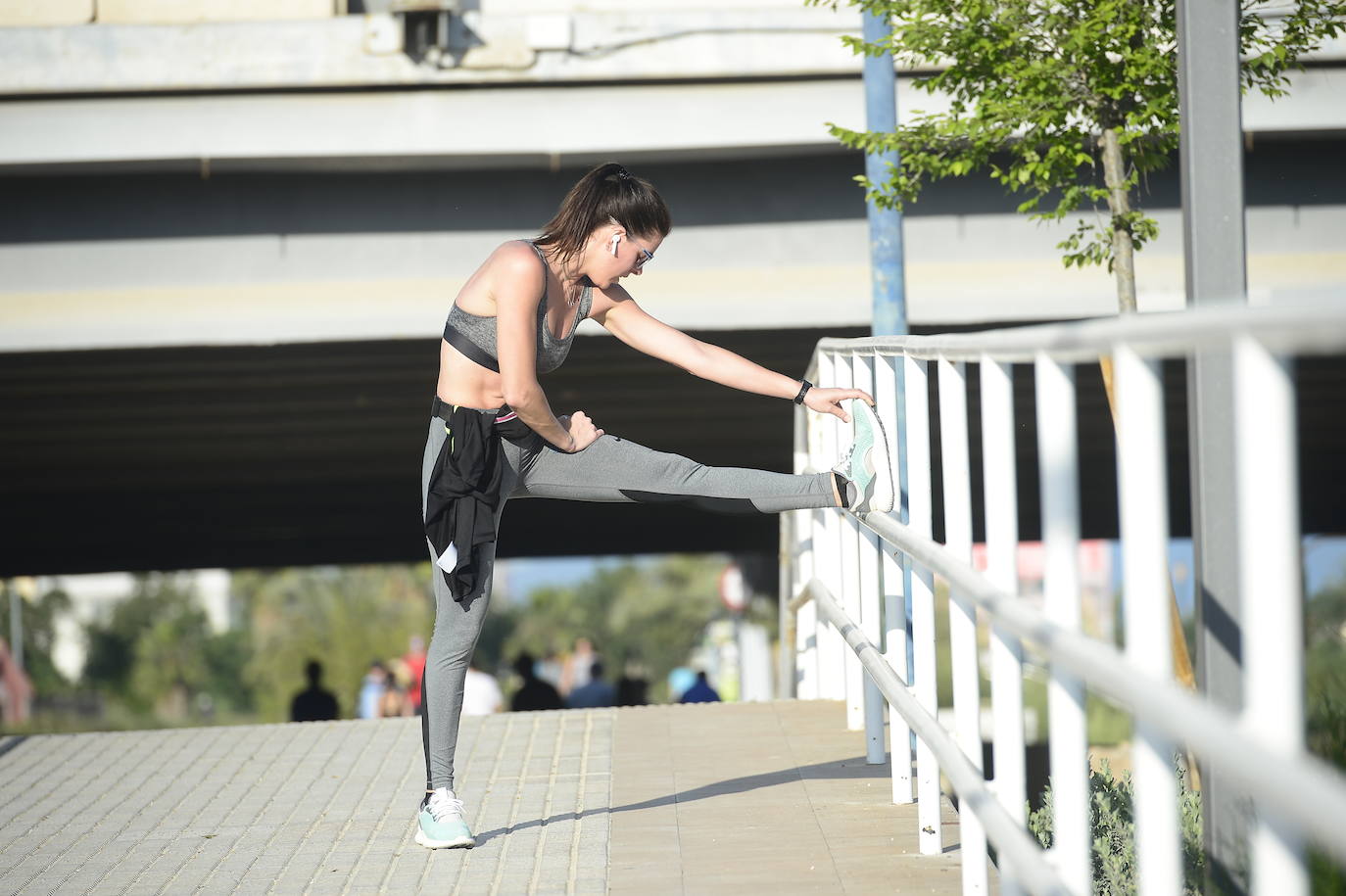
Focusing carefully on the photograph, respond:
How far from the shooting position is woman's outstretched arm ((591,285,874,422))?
4477 mm

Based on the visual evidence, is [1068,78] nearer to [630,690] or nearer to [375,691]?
[630,690]

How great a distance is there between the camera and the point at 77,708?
87125mm

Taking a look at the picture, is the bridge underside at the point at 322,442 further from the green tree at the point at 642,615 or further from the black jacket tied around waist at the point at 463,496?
the green tree at the point at 642,615

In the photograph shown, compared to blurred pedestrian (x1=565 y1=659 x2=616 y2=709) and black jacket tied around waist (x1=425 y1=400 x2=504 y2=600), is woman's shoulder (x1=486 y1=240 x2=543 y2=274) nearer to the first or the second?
black jacket tied around waist (x1=425 y1=400 x2=504 y2=600)

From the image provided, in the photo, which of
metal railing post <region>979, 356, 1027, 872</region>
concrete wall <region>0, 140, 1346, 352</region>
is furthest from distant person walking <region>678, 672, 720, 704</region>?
metal railing post <region>979, 356, 1027, 872</region>

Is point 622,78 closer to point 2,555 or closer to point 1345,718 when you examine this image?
point 1345,718

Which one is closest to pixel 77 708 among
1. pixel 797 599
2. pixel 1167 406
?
pixel 1167 406

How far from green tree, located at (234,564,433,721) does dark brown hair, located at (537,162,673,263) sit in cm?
6882

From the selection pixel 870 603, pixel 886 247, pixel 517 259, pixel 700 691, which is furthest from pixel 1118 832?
pixel 700 691

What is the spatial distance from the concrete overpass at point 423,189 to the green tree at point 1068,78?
3.74 meters

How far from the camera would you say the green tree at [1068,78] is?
700 centimetres

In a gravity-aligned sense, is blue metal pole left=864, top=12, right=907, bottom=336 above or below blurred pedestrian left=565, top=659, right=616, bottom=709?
above

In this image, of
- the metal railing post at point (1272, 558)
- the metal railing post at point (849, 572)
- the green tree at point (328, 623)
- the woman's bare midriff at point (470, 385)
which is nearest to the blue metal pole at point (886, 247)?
the metal railing post at point (849, 572)

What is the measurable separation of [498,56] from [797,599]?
5.75 m
